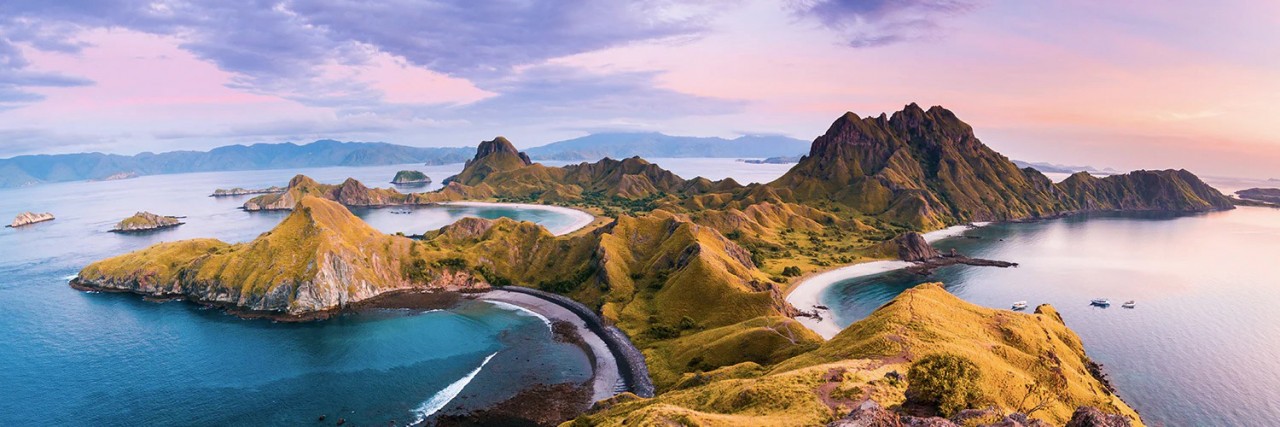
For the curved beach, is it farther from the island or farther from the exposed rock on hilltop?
the exposed rock on hilltop

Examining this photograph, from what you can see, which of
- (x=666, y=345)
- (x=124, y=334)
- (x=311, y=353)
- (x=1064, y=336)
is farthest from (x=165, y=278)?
(x=1064, y=336)

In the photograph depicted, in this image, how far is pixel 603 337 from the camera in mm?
129125

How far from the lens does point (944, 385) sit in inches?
2051

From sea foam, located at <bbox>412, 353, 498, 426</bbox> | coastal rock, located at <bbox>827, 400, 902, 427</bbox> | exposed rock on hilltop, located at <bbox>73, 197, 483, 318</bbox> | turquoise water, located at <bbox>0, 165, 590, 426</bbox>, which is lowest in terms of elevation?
sea foam, located at <bbox>412, 353, 498, 426</bbox>

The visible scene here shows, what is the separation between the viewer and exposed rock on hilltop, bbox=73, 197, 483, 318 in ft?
495

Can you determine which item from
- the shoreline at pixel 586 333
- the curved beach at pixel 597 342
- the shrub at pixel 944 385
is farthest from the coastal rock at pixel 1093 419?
the shoreline at pixel 586 333

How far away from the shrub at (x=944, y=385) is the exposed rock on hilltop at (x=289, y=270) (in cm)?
14682

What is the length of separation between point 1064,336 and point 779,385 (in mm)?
77709

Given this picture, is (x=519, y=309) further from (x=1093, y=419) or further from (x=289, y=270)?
(x=1093, y=419)

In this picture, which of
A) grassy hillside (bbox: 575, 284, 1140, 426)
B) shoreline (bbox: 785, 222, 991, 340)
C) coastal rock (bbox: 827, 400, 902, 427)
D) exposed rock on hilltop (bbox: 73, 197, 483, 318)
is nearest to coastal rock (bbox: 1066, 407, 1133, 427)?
coastal rock (bbox: 827, 400, 902, 427)

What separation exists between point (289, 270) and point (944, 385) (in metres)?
169

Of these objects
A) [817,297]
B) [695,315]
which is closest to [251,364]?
[695,315]

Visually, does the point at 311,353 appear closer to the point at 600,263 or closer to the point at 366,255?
the point at 366,255

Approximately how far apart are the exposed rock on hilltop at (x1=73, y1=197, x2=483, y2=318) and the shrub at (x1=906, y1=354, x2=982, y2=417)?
147 meters
